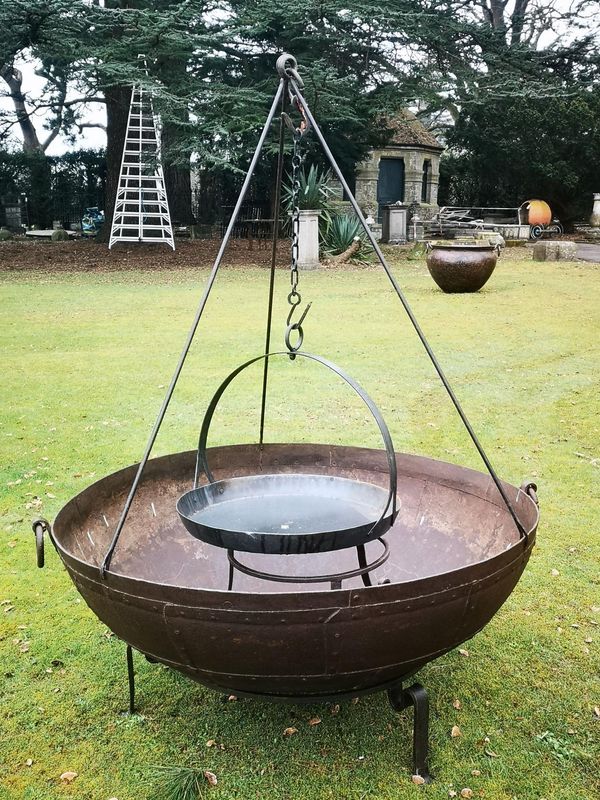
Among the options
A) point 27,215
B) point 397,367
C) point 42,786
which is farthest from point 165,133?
point 42,786

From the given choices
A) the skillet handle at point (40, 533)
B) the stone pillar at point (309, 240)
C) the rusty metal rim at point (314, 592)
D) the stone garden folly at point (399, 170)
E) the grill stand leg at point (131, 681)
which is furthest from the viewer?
the stone garden folly at point (399, 170)

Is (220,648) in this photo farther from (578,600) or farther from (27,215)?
(27,215)

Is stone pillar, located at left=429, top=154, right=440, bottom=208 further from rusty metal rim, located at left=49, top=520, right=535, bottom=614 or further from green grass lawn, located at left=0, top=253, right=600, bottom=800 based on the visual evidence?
rusty metal rim, located at left=49, top=520, right=535, bottom=614

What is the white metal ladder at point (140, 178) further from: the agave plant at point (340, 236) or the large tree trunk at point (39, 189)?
the large tree trunk at point (39, 189)

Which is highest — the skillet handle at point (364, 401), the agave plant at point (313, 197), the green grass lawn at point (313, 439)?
the agave plant at point (313, 197)

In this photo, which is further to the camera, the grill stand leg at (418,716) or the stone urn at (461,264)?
the stone urn at (461,264)

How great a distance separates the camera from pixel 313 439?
16.8 feet

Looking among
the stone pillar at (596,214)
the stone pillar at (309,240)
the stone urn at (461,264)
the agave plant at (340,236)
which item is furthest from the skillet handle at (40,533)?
the stone pillar at (596,214)

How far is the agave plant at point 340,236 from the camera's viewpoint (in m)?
16.5

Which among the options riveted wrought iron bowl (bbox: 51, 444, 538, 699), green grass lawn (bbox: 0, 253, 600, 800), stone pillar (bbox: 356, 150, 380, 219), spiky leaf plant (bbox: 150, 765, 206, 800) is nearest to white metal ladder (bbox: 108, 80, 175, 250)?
green grass lawn (bbox: 0, 253, 600, 800)

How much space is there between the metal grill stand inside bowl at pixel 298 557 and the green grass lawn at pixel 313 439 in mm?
239

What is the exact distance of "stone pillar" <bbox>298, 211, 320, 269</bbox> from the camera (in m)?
15.2

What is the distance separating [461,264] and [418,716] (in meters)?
9.90

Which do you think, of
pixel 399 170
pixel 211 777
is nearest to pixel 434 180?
pixel 399 170
